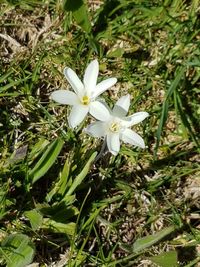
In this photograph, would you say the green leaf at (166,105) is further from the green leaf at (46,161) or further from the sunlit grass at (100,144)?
the green leaf at (46,161)

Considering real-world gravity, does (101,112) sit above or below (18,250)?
above

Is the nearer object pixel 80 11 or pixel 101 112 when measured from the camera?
pixel 101 112

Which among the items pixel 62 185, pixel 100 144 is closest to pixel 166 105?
pixel 100 144

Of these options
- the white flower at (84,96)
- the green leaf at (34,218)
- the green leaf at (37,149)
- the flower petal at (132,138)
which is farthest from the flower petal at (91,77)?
the green leaf at (34,218)

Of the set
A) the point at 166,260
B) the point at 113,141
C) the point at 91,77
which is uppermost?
the point at 91,77

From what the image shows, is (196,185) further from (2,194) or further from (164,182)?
(2,194)

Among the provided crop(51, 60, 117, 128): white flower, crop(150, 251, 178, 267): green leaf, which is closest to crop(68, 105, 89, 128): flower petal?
crop(51, 60, 117, 128): white flower

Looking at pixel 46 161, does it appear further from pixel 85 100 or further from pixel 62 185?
pixel 85 100
